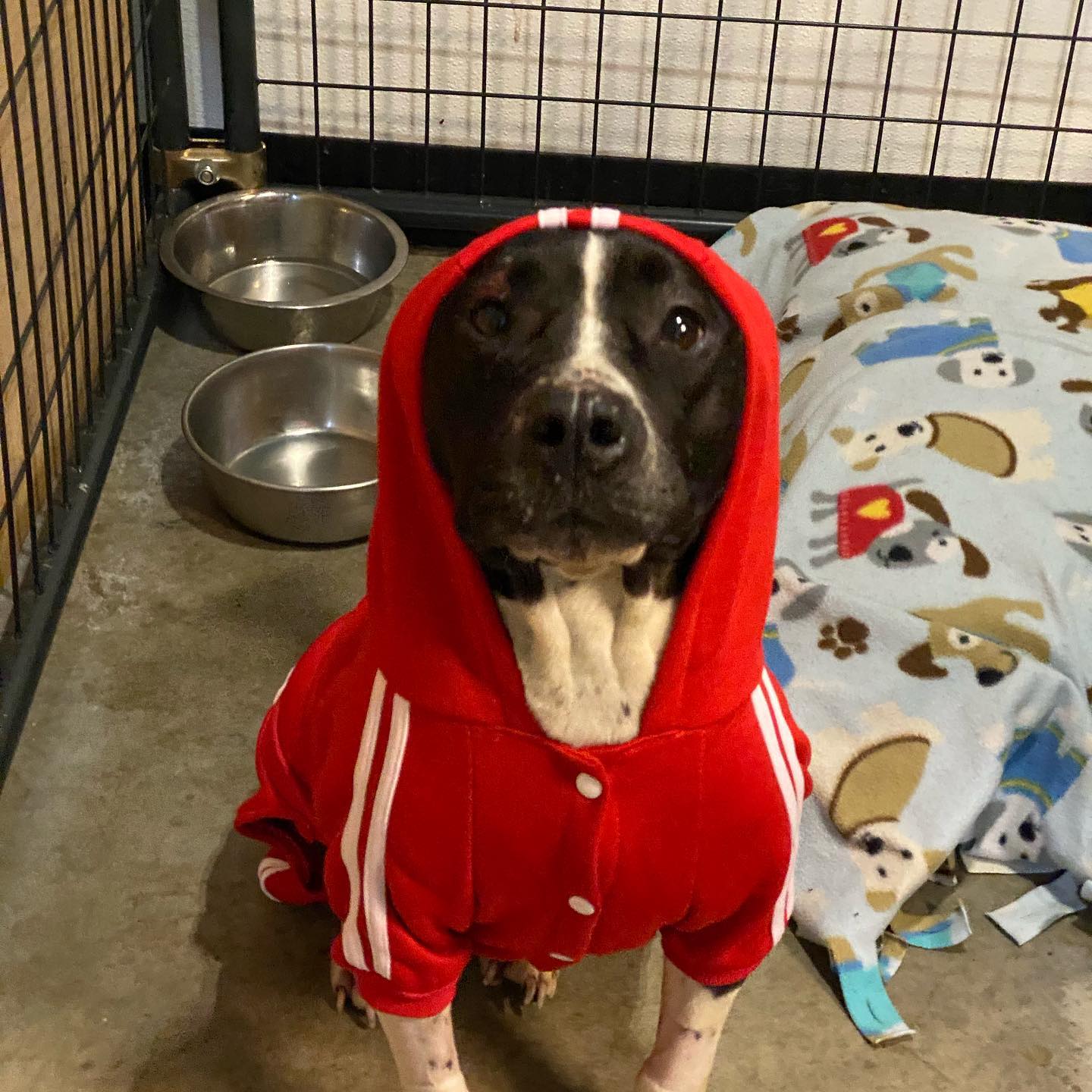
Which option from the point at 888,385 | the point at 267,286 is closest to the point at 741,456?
the point at 888,385

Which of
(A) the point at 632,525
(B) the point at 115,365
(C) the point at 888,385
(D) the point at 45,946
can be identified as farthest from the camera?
(B) the point at 115,365

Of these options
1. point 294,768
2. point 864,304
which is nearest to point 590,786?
point 294,768

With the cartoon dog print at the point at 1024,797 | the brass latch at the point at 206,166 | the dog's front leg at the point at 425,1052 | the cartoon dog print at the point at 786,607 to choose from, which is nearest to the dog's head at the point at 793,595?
the cartoon dog print at the point at 786,607

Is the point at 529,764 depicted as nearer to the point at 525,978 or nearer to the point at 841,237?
the point at 525,978

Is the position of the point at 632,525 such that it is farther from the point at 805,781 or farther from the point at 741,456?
the point at 805,781

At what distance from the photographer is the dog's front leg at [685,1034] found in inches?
57.7

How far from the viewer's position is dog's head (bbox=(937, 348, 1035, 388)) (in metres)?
2.17

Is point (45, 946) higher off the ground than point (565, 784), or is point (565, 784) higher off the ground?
point (565, 784)

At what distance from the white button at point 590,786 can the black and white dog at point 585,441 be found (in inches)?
1.2

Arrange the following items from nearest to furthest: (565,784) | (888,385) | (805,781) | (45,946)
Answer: (565,784) → (805,781) → (45,946) → (888,385)

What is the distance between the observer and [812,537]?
6.84 feet

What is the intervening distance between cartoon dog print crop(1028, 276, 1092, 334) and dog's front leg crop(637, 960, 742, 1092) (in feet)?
4.12

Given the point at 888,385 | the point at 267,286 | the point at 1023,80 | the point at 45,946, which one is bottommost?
the point at 45,946

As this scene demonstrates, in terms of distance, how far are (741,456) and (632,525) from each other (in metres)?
0.13
